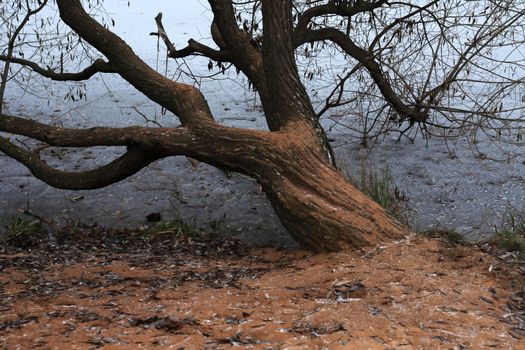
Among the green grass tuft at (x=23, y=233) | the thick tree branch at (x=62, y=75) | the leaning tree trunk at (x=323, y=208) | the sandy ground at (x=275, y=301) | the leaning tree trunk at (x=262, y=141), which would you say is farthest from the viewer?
the thick tree branch at (x=62, y=75)

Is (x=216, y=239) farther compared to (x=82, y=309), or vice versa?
(x=216, y=239)

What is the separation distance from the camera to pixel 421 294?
3293 millimetres

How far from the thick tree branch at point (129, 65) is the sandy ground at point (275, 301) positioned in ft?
4.09

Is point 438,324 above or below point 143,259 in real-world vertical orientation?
below

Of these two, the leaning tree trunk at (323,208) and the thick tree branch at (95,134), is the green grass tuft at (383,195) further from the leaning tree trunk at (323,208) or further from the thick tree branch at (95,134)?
the thick tree branch at (95,134)

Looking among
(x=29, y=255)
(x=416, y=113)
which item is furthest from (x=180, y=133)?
(x=416, y=113)

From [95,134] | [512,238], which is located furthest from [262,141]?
[512,238]

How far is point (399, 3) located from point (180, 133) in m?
2.59

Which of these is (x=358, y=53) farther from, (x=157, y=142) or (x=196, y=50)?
(x=157, y=142)

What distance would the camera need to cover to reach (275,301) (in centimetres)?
329

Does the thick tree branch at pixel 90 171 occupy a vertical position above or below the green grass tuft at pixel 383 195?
above

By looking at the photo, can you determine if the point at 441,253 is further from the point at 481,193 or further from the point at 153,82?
the point at 153,82

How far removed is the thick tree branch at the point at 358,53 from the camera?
19.9ft

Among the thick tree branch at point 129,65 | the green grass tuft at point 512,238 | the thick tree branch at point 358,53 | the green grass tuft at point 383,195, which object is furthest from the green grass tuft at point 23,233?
the green grass tuft at point 512,238
